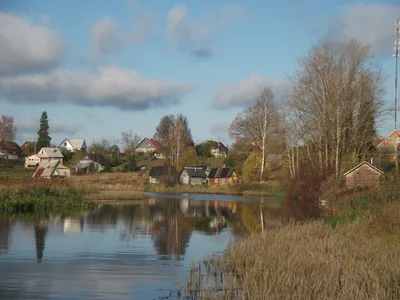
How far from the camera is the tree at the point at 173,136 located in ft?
323

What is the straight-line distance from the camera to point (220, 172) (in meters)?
91.4

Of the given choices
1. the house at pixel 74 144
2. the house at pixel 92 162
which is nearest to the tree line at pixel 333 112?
the house at pixel 92 162

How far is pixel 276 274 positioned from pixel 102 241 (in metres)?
12.5

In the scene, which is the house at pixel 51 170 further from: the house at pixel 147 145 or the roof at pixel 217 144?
the roof at pixel 217 144

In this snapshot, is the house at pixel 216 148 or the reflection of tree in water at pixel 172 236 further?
the house at pixel 216 148

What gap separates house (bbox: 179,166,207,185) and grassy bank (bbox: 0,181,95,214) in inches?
2093

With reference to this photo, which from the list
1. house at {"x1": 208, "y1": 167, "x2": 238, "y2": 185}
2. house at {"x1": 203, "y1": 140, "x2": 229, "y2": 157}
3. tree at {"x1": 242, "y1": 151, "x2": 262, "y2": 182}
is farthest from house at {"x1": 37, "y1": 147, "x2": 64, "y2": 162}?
tree at {"x1": 242, "y1": 151, "x2": 262, "y2": 182}

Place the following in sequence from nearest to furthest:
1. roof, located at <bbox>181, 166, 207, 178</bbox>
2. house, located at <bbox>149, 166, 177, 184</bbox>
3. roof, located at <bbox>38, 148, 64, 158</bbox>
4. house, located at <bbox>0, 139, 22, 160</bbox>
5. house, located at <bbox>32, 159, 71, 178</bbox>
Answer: house, located at <bbox>32, 159, 71, 178</bbox> < house, located at <bbox>149, 166, 177, 184</bbox> < roof, located at <bbox>181, 166, 207, 178</bbox> < roof, located at <bbox>38, 148, 64, 158</bbox> < house, located at <bbox>0, 139, 22, 160</bbox>

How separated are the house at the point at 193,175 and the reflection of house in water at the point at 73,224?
2398 inches

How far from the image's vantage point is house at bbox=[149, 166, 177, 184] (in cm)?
8181

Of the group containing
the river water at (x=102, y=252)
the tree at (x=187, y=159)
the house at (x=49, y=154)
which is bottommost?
the river water at (x=102, y=252)

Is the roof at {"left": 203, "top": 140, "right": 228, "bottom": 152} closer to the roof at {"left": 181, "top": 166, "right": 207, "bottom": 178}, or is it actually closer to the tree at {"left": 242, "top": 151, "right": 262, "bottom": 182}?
the roof at {"left": 181, "top": 166, "right": 207, "bottom": 178}

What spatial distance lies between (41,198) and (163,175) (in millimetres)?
49171

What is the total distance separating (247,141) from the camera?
265 feet
